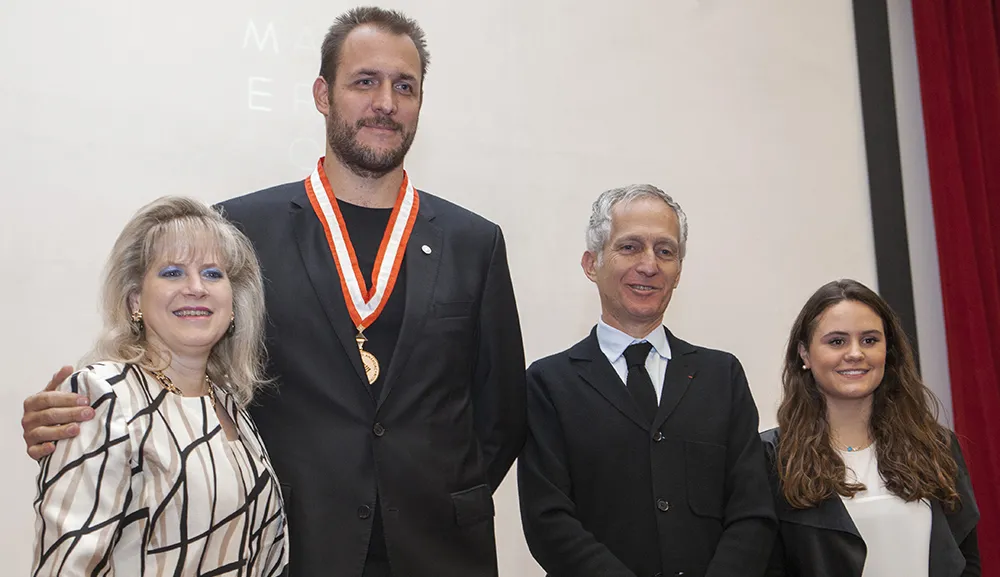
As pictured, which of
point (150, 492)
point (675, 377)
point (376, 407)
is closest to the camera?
point (150, 492)

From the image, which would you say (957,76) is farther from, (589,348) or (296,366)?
(296,366)

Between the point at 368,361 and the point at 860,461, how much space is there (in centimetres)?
140

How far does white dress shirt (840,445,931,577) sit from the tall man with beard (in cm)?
94

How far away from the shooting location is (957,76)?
183 inches

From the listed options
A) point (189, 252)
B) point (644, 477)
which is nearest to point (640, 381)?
point (644, 477)

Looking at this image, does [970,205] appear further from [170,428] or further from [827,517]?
[170,428]

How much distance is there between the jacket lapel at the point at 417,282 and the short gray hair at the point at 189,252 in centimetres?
30

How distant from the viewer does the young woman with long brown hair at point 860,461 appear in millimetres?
2564

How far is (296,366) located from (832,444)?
4.85 ft

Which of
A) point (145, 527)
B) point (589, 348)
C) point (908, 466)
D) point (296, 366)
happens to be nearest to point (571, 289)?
point (589, 348)

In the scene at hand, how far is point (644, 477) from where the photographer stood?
2.50 meters

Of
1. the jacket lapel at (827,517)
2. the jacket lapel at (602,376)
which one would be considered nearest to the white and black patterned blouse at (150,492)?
the jacket lapel at (602,376)

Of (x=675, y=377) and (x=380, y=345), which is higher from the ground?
(x=380, y=345)

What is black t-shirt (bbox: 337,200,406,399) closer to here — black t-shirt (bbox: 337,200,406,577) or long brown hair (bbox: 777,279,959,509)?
black t-shirt (bbox: 337,200,406,577)
